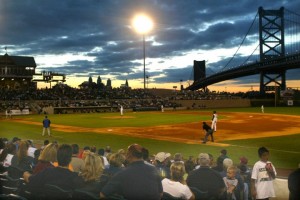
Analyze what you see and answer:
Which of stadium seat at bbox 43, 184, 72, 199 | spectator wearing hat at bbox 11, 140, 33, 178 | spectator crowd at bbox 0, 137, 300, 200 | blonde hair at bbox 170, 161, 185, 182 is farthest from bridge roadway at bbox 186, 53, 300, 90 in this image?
stadium seat at bbox 43, 184, 72, 199

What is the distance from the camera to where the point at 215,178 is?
18.7ft

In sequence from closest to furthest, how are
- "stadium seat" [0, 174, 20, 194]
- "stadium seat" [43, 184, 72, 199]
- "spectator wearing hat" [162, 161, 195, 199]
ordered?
"stadium seat" [43, 184, 72, 199]
"spectator wearing hat" [162, 161, 195, 199]
"stadium seat" [0, 174, 20, 194]

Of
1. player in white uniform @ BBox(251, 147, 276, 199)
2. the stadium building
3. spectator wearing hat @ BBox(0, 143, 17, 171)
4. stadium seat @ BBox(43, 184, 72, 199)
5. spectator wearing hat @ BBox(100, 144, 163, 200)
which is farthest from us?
the stadium building

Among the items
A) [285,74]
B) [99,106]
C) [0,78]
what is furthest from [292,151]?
[0,78]

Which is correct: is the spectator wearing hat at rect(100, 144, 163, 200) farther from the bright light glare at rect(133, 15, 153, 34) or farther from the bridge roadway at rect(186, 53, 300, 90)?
the bridge roadway at rect(186, 53, 300, 90)

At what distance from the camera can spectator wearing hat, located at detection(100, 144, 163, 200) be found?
4.91 meters

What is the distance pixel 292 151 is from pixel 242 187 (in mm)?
11823

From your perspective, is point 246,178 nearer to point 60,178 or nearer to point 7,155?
point 60,178

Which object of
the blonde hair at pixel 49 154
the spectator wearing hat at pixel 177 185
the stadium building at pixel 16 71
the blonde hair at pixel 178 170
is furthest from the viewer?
the stadium building at pixel 16 71

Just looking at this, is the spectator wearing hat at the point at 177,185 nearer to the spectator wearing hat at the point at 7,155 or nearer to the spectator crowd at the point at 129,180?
the spectator crowd at the point at 129,180

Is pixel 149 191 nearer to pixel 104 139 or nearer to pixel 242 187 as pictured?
pixel 242 187

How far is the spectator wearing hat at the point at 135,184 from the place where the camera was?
16.1ft

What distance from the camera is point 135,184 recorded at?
4.92 metres

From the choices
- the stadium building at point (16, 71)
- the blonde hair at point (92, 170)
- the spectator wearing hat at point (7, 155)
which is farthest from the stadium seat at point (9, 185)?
the stadium building at point (16, 71)
